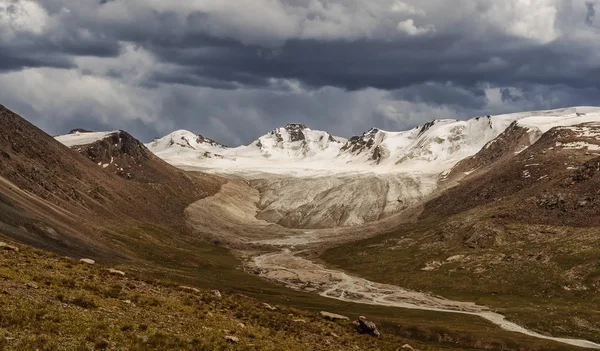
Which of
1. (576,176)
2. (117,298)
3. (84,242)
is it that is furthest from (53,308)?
(576,176)

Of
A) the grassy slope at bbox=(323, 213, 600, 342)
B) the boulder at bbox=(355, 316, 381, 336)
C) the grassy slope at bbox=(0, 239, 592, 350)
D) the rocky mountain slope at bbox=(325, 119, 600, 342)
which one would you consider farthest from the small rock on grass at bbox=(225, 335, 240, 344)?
the grassy slope at bbox=(323, 213, 600, 342)

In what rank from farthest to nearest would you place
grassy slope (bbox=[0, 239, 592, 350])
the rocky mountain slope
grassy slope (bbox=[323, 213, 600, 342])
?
the rocky mountain slope → grassy slope (bbox=[323, 213, 600, 342]) → grassy slope (bbox=[0, 239, 592, 350])

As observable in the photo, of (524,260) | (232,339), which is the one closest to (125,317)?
(232,339)

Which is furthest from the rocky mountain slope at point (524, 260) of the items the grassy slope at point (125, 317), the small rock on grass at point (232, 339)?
the small rock on grass at point (232, 339)

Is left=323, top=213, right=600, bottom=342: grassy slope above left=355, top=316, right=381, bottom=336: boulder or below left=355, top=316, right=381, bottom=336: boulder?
above

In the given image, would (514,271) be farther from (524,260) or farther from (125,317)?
(125,317)

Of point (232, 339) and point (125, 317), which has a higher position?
point (125, 317)

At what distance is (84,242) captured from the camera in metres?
112

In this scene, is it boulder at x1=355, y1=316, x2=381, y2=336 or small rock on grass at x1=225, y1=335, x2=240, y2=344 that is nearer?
small rock on grass at x1=225, y1=335, x2=240, y2=344

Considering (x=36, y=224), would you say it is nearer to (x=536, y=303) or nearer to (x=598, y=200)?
(x=536, y=303)

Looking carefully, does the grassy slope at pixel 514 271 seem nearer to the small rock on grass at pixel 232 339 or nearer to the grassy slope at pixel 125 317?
the grassy slope at pixel 125 317

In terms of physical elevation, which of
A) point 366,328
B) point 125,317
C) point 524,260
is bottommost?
point 366,328

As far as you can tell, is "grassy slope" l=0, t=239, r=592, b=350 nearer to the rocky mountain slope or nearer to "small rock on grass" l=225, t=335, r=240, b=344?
"small rock on grass" l=225, t=335, r=240, b=344

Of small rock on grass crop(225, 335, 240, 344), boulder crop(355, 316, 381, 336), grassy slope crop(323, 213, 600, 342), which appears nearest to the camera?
small rock on grass crop(225, 335, 240, 344)
